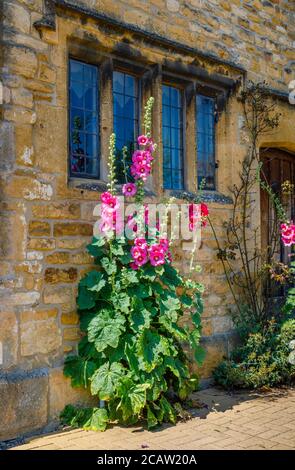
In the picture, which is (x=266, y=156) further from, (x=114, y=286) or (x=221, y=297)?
(x=114, y=286)

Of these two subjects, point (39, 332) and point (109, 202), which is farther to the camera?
point (109, 202)

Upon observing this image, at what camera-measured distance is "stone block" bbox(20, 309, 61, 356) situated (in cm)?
408

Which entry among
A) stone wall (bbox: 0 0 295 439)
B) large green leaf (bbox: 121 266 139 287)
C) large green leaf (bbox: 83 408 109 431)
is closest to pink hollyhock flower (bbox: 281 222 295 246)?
stone wall (bbox: 0 0 295 439)

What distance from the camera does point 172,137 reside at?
222 inches

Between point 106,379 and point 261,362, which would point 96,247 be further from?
point 261,362

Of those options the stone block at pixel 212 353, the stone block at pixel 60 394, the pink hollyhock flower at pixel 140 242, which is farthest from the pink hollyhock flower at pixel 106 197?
the stone block at pixel 212 353

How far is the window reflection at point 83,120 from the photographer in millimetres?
4727

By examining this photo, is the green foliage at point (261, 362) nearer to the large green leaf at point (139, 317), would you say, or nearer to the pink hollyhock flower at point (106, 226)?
the large green leaf at point (139, 317)

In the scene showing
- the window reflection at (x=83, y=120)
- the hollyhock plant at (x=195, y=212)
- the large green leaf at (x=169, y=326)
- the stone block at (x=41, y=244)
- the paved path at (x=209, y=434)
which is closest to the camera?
the paved path at (x=209, y=434)

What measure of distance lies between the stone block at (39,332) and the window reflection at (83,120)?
127cm

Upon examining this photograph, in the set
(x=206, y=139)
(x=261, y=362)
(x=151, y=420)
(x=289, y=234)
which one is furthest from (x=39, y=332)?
(x=206, y=139)

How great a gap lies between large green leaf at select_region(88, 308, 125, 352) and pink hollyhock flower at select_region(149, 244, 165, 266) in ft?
1.70

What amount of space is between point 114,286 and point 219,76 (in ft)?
9.46

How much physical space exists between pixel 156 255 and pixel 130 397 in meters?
1.12
